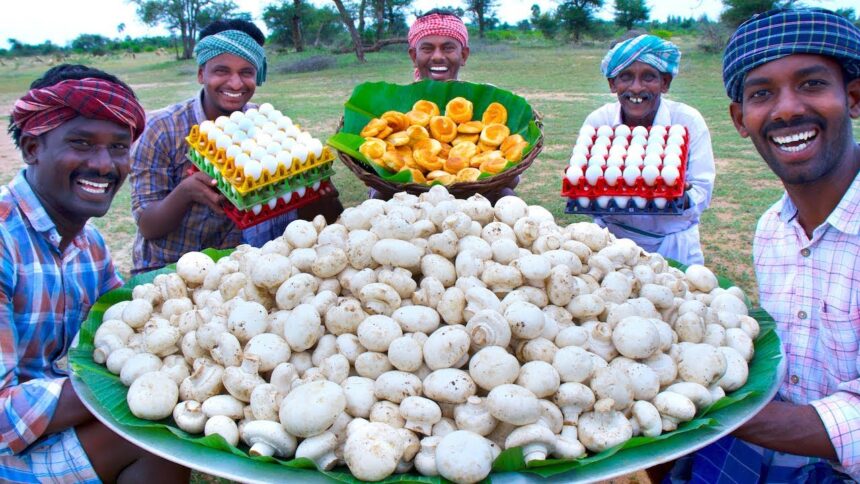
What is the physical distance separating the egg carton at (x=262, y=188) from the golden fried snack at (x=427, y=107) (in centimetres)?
84

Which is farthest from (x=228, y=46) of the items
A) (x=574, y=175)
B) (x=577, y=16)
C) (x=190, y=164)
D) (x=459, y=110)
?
(x=577, y=16)

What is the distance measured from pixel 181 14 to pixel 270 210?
41376 mm

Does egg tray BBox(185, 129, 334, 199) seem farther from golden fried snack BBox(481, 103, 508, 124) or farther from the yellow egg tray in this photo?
golden fried snack BBox(481, 103, 508, 124)

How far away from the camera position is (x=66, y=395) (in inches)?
79.1

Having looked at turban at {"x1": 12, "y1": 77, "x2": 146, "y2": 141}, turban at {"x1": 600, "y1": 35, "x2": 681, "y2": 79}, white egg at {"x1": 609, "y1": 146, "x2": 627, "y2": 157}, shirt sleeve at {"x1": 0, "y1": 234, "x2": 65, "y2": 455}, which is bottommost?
shirt sleeve at {"x1": 0, "y1": 234, "x2": 65, "y2": 455}

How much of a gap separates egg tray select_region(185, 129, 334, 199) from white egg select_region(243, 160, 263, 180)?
0.02 meters

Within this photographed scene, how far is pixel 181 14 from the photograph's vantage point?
39.6 meters

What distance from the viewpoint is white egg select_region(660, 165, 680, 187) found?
3062mm

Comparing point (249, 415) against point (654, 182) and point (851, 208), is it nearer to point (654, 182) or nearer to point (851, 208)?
point (851, 208)

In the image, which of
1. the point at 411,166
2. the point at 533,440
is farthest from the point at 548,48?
the point at 533,440

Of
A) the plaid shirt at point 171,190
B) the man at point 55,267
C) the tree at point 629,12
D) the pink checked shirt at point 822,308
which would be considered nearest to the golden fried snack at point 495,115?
the plaid shirt at point 171,190

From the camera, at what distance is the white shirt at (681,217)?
12.2 feet

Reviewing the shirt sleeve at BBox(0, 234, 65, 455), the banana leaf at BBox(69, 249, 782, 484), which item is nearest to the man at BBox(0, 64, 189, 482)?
the shirt sleeve at BBox(0, 234, 65, 455)

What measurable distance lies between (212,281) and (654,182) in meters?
2.01
